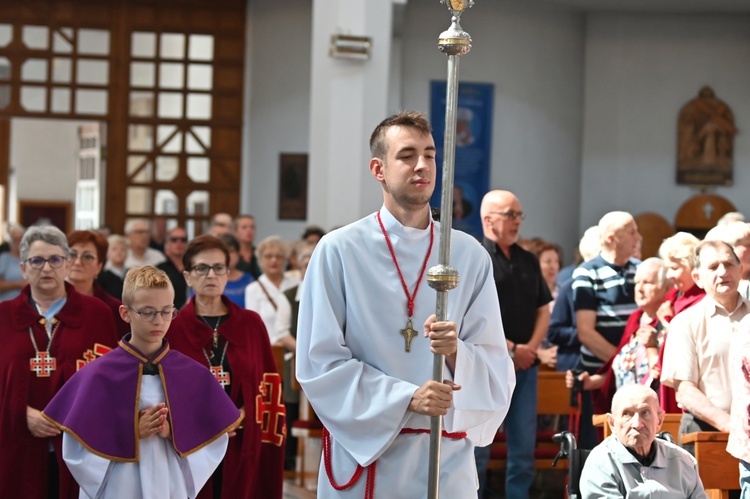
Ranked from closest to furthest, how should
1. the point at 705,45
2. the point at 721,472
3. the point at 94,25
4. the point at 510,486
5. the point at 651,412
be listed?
the point at 651,412 < the point at 721,472 < the point at 510,486 < the point at 94,25 < the point at 705,45

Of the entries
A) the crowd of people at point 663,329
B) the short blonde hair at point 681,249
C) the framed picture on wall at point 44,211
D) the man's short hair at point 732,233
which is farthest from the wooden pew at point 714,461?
the framed picture on wall at point 44,211

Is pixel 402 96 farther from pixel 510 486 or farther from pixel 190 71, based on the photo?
pixel 510 486

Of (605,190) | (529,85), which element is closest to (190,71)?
(529,85)

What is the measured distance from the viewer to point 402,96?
1653cm

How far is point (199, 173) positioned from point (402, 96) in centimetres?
312

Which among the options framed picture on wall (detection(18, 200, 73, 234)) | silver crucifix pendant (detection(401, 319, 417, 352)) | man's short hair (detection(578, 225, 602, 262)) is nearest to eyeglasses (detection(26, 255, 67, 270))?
silver crucifix pendant (detection(401, 319, 417, 352))

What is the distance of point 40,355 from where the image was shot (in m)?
5.30

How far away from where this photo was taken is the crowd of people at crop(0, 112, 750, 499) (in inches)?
140

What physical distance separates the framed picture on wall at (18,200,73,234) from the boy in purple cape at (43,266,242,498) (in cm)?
1947

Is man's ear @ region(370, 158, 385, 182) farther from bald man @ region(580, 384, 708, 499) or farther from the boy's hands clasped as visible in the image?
bald man @ region(580, 384, 708, 499)

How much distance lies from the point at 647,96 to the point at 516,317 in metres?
11.1

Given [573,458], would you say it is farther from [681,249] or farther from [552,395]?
[552,395]

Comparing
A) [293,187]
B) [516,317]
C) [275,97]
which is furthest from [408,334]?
[275,97]

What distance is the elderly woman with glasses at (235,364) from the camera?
215 inches
